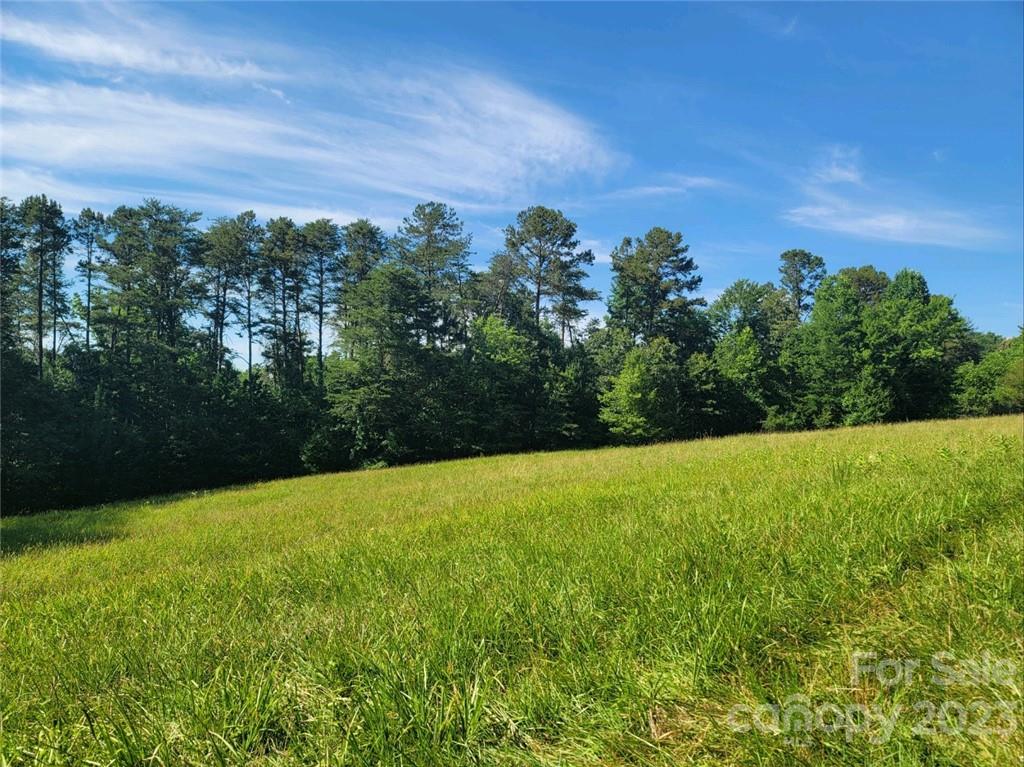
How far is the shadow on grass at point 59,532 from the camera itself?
34.1ft

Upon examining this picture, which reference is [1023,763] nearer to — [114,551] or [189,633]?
[189,633]

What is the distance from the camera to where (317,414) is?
34.2m

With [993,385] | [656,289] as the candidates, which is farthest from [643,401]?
[993,385]

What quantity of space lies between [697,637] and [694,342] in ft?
155

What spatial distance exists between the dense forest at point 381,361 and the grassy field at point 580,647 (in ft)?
95.1

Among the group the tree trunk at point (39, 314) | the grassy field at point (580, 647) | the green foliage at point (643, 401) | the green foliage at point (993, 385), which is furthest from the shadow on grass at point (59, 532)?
the green foliage at point (993, 385)

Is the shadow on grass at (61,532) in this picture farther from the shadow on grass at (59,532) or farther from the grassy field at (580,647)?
the grassy field at (580,647)

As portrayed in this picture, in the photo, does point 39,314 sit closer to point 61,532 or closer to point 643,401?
point 61,532

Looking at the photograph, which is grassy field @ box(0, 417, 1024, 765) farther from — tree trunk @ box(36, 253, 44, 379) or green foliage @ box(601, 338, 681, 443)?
tree trunk @ box(36, 253, 44, 379)

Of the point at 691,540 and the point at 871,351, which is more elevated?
the point at 871,351

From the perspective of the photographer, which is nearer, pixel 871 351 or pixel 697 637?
pixel 697 637

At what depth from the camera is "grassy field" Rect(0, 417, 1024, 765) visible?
1.86m

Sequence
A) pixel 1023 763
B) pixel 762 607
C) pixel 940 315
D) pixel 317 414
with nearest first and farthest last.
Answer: pixel 1023 763 < pixel 762 607 < pixel 317 414 < pixel 940 315

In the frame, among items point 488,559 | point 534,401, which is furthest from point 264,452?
point 488,559
